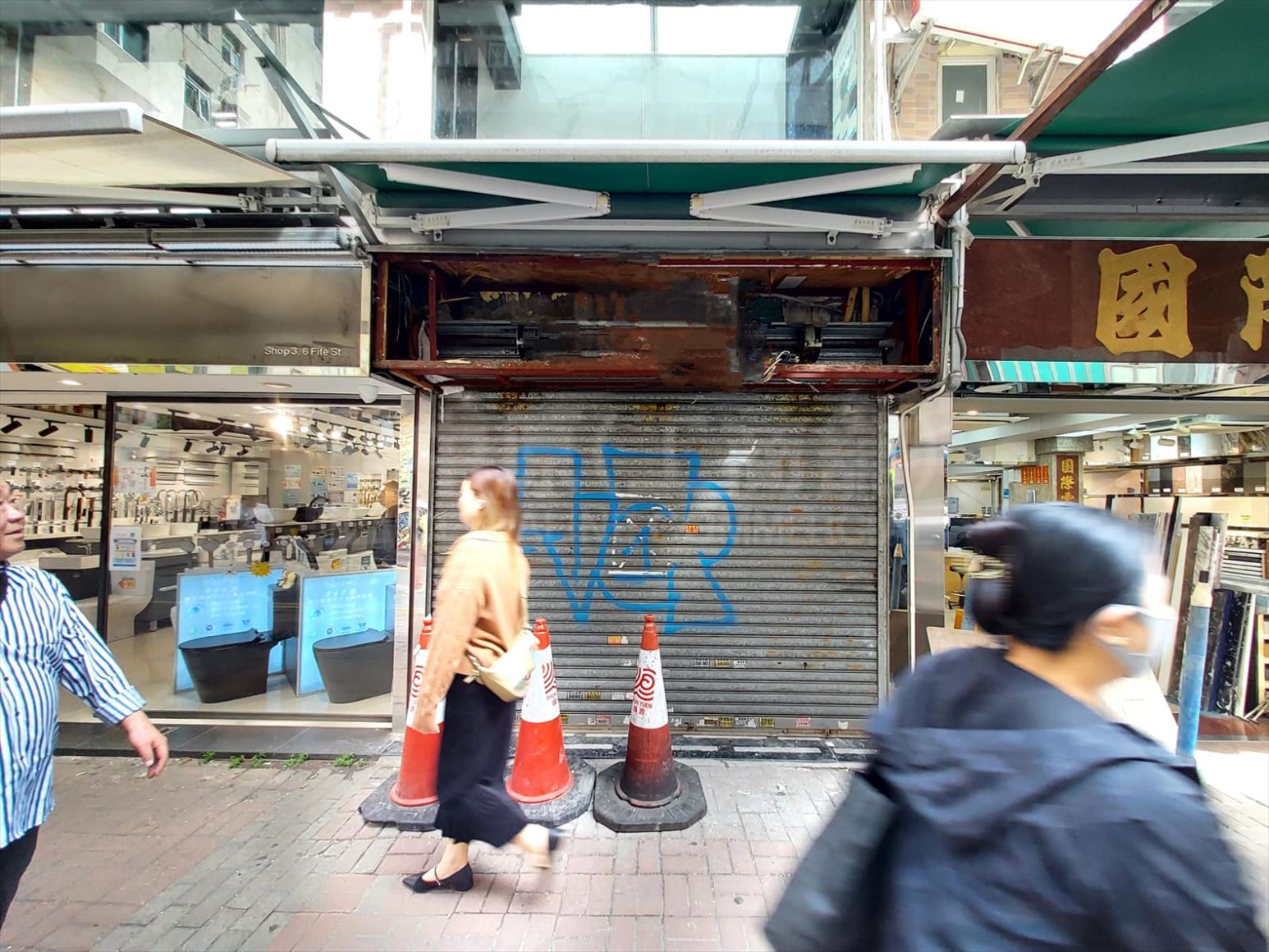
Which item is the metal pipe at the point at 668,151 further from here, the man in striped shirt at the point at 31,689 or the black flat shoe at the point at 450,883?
the black flat shoe at the point at 450,883

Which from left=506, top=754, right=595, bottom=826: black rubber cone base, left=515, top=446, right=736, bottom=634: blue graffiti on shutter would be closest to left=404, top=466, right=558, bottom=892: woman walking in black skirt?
left=506, top=754, right=595, bottom=826: black rubber cone base

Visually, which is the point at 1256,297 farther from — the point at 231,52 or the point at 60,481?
the point at 60,481

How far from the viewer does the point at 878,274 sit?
13.4 ft

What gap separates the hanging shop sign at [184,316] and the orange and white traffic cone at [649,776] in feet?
10.5

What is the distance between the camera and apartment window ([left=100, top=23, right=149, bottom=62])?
4586 millimetres

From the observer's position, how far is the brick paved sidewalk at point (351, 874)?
2664 mm

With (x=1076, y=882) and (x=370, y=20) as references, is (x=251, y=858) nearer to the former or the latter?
(x=1076, y=882)

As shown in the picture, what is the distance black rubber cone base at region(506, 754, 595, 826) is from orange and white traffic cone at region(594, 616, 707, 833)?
0.25 ft

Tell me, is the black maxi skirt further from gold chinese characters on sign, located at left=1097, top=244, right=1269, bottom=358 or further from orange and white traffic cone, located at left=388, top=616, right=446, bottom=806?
gold chinese characters on sign, located at left=1097, top=244, right=1269, bottom=358

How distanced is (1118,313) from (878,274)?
1.93 m

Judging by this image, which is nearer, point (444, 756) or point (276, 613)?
point (444, 756)

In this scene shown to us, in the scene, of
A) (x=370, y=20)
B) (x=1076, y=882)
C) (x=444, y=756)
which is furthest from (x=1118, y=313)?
(x=370, y=20)

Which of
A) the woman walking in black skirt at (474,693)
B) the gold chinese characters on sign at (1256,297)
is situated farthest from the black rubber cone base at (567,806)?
the gold chinese characters on sign at (1256,297)

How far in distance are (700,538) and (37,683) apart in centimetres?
391
